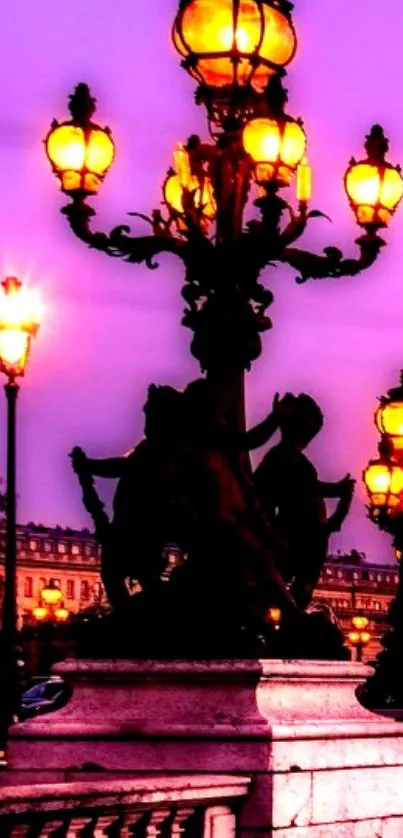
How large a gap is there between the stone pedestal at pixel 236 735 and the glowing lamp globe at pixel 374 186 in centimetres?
371

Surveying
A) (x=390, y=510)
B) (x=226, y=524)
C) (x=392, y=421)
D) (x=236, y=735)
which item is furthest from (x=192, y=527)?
(x=390, y=510)

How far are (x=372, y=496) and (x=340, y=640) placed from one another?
50.1 feet

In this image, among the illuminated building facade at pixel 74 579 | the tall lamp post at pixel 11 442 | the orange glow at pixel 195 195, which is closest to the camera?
the orange glow at pixel 195 195

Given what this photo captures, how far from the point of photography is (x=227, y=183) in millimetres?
15789

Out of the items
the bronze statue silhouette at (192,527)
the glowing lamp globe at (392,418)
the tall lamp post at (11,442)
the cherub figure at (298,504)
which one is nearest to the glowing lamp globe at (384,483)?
the glowing lamp globe at (392,418)

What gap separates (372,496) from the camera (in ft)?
98.5

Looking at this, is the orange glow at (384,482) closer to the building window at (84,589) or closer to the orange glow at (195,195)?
the orange glow at (195,195)

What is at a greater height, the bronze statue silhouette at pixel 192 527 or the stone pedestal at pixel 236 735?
the bronze statue silhouette at pixel 192 527

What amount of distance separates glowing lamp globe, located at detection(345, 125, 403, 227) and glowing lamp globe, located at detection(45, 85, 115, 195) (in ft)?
6.08

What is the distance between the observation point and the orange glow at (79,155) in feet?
52.4

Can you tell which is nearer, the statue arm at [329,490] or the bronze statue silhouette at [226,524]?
→ the bronze statue silhouette at [226,524]

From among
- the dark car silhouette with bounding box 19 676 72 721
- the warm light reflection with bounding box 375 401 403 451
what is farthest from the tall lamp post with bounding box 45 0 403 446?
the dark car silhouette with bounding box 19 676 72 721

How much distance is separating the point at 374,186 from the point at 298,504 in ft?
8.96

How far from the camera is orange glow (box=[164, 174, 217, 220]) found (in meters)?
16.3
